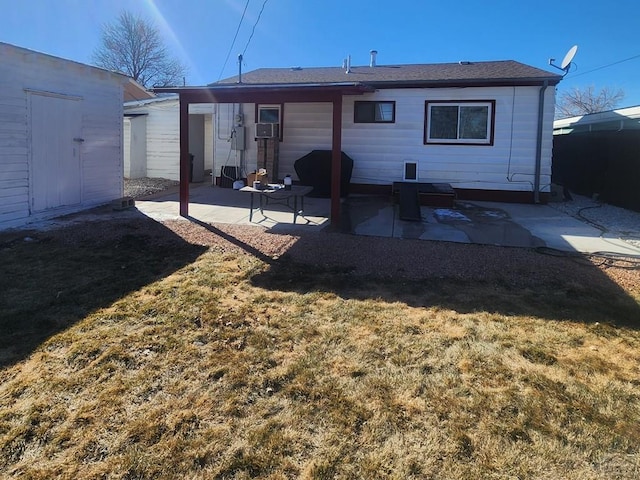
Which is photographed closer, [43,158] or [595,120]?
[43,158]

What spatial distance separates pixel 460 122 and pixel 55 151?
28.0 feet

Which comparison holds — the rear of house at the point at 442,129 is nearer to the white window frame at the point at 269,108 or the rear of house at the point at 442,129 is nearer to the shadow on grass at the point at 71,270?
the white window frame at the point at 269,108

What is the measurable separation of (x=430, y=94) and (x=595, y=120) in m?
4.87

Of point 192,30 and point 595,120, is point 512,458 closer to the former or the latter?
point 595,120

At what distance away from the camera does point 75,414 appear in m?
2.39

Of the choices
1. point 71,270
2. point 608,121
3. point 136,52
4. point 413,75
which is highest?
point 136,52

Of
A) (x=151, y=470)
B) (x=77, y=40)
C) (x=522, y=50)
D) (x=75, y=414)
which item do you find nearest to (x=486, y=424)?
(x=151, y=470)

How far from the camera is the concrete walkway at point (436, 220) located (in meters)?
6.69

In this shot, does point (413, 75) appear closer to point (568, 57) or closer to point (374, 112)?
point (374, 112)

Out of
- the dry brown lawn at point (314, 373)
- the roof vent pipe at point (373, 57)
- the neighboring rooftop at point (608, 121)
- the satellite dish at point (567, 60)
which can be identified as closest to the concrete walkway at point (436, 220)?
the dry brown lawn at point (314, 373)

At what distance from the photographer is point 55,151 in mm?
7926

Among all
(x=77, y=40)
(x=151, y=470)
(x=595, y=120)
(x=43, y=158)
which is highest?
(x=77, y=40)

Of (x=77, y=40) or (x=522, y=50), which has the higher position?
(x=77, y=40)

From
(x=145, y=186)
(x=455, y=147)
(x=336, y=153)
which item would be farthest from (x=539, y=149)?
(x=145, y=186)
